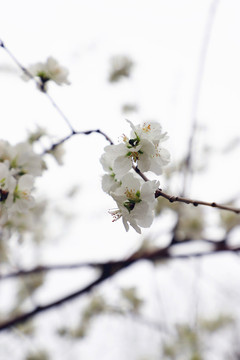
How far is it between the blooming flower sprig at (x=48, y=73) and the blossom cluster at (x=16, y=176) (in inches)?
10.0

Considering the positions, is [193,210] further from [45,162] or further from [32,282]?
[32,282]

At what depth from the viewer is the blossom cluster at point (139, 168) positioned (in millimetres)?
727

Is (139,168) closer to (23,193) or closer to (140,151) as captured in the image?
(140,151)

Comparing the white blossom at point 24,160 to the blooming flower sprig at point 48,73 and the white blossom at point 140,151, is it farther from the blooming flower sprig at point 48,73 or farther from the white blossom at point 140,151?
the white blossom at point 140,151

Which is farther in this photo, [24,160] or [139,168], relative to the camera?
[24,160]

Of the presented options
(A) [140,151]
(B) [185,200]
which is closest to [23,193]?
(A) [140,151]

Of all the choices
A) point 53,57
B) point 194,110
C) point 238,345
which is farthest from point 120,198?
point 238,345

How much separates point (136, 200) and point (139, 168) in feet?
0.30

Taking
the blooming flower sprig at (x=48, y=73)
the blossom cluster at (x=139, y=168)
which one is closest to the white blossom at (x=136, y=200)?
the blossom cluster at (x=139, y=168)

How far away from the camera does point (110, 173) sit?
81cm

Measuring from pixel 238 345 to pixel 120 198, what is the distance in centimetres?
427

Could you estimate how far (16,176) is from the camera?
1.00m

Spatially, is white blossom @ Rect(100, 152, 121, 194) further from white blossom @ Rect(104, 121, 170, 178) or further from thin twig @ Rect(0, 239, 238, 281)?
thin twig @ Rect(0, 239, 238, 281)

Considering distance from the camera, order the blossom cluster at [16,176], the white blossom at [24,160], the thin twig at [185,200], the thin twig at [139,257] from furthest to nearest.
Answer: the thin twig at [139,257]
the white blossom at [24,160]
the blossom cluster at [16,176]
the thin twig at [185,200]
